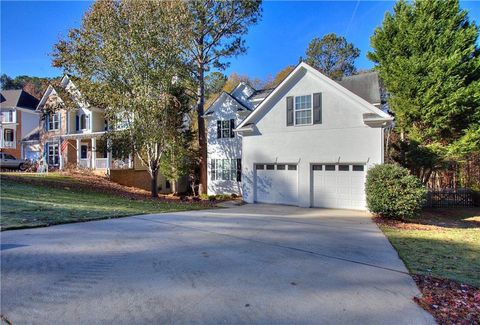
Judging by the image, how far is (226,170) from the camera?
23250 millimetres

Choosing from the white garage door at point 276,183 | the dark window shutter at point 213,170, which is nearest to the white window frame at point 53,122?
the dark window shutter at point 213,170

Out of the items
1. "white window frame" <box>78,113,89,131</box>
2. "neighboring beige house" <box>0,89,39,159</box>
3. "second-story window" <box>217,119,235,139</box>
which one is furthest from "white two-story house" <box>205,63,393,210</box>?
"neighboring beige house" <box>0,89,39,159</box>

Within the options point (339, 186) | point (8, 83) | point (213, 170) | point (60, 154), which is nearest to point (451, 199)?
point (339, 186)

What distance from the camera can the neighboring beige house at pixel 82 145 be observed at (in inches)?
974

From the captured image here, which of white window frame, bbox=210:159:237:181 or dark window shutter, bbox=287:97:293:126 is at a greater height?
dark window shutter, bbox=287:97:293:126

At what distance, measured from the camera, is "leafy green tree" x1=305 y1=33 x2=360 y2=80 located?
34.6 m

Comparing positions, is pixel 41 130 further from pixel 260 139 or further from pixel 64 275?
pixel 64 275

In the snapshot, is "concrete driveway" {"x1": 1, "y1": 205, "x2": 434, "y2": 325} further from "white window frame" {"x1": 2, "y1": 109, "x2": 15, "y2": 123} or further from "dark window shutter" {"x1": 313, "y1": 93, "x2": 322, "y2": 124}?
"white window frame" {"x1": 2, "y1": 109, "x2": 15, "y2": 123}

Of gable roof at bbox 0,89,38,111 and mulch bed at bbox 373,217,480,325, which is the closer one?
mulch bed at bbox 373,217,480,325

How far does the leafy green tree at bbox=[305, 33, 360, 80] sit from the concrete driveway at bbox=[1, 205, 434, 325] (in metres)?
30.9

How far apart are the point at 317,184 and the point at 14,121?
35572 mm

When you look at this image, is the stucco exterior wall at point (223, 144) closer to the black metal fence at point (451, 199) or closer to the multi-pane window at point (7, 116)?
the black metal fence at point (451, 199)

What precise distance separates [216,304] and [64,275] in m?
2.39

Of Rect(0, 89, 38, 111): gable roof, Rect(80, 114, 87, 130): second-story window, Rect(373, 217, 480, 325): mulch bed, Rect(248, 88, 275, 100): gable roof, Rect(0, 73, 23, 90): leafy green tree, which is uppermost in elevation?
Rect(0, 73, 23, 90): leafy green tree
